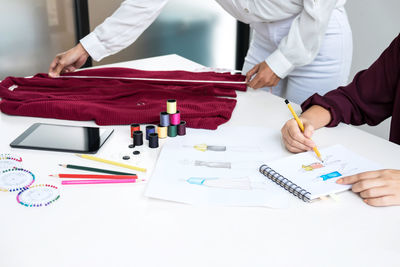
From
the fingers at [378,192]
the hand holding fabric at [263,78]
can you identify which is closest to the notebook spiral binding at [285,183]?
the fingers at [378,192]

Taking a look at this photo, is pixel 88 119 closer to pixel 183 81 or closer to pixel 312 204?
pixel 183 81

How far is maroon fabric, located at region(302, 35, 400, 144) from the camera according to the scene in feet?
3.70

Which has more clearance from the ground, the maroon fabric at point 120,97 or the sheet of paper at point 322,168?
the maroon fabric at point 120,97

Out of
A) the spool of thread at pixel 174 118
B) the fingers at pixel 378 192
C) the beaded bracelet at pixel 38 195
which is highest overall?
the spool of thread at pixel 174 118

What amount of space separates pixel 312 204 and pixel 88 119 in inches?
26.1

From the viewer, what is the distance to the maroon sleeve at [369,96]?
113 centimetres

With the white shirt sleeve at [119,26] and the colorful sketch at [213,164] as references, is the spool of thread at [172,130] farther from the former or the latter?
the white shirt sleeve at [119,26]

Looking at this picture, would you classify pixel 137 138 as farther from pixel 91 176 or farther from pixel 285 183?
pixel 285 183

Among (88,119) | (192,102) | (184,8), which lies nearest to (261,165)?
(192,102)

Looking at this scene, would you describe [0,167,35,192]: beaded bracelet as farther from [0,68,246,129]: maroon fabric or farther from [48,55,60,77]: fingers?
[48,55,60,77]: fingers

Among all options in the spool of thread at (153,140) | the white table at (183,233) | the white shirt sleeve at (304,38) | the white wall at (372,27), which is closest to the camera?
the white table at (183,233)

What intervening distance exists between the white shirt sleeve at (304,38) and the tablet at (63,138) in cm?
64

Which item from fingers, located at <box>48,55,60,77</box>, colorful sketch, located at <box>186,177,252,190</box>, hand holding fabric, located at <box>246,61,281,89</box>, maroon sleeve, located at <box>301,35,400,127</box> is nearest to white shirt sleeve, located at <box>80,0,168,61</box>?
fingers, located at <box>48,55,60,77</box>

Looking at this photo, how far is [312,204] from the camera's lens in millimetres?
753
